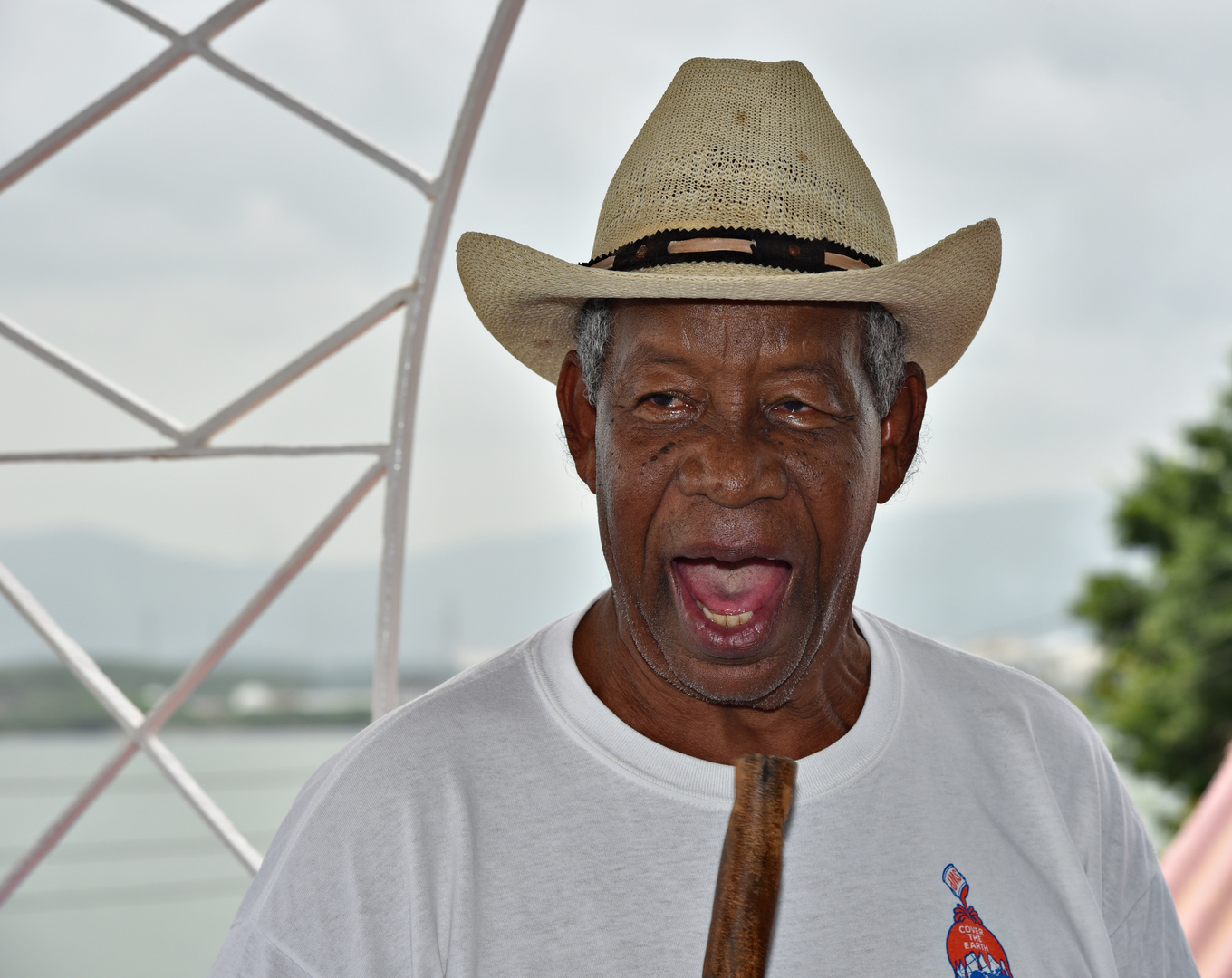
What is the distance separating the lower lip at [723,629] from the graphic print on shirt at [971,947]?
326 millimetres

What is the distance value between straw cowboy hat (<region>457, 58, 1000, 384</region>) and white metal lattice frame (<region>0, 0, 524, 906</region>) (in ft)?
2.31

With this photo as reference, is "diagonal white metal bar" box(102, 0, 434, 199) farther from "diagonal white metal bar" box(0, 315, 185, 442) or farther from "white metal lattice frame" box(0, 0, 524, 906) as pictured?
"diagonal white metal bar" box(0, 315, 185, 442)

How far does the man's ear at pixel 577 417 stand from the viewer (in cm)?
138

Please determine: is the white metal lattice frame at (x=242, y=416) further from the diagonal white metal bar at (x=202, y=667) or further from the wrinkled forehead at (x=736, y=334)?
the wrinkled forehead at (x=736, y=334)

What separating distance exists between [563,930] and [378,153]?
1378 mm

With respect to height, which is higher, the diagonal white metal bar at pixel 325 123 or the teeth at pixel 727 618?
the diagonal white metal bar at pixel 325 123

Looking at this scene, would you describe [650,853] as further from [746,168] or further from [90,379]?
[90,379]

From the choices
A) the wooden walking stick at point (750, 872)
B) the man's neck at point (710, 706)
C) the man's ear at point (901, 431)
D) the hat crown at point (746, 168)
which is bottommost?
the wooden walking stick at point (750, 872)

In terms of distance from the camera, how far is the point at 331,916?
1.06 meters

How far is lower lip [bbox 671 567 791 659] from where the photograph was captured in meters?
1.20

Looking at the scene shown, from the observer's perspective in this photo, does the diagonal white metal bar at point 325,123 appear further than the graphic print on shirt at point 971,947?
Yes

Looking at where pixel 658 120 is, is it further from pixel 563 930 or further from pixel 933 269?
pixel 563 930

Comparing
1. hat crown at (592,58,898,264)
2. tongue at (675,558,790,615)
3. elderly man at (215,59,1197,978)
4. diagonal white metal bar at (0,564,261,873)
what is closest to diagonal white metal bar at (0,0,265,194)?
diagonal white metal bar at (0,564,261,873)

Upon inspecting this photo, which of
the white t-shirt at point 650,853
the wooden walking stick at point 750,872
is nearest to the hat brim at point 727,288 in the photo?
the white t-shirt at point 650,853
